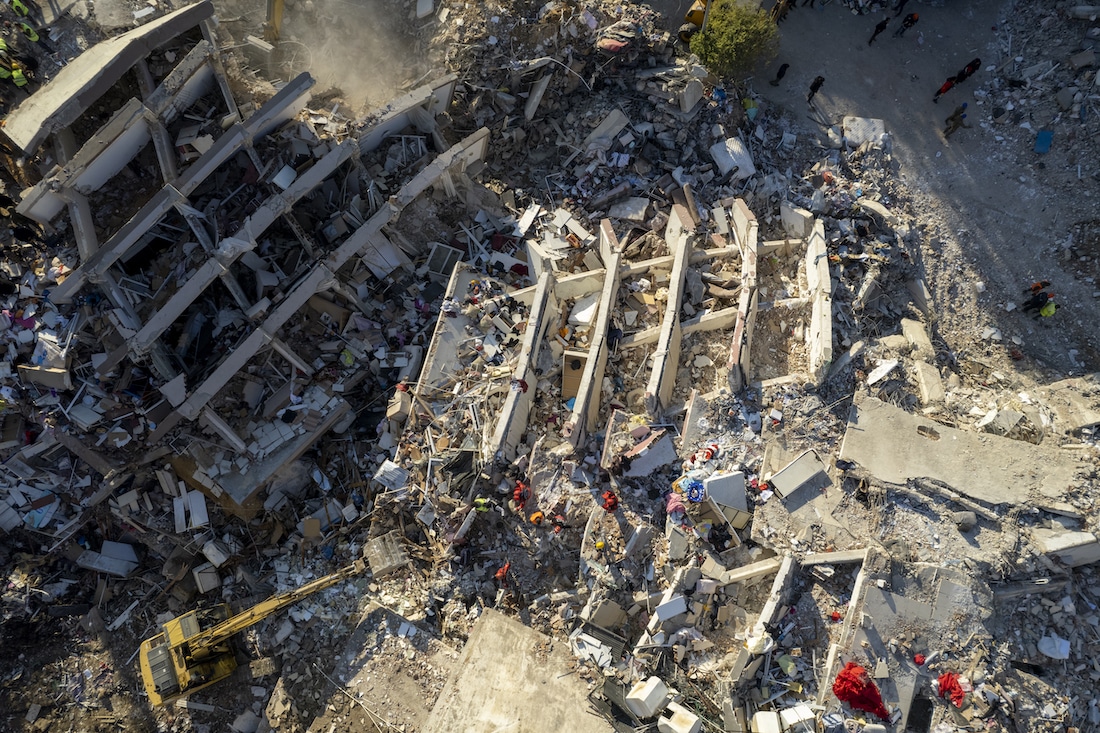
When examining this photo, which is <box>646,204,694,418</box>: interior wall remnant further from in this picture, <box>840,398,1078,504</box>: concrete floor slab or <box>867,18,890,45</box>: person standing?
<box>867,18,890,45</box>: person standing

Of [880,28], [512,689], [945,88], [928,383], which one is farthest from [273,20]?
[928,383]

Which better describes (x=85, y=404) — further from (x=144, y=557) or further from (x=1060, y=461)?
(x=1060, y=461)

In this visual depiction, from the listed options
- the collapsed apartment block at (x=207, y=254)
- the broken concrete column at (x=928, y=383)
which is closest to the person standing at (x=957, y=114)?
the broken concrete column at (x=928, y=383)

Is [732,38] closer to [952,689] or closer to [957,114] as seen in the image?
[957,114]

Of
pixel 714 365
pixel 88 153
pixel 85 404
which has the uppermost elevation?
pixel 88 153

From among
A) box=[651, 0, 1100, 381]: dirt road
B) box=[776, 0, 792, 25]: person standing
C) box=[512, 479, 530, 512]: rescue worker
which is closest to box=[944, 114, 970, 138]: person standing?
box=[651, 0, 1100, 381]: dirt road

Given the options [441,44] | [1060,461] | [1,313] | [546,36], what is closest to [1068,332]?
[1060,461]
